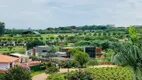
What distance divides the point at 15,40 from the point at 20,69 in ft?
197

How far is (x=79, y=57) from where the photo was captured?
34812 mm

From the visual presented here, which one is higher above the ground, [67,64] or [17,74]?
[17,74]

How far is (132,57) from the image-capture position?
6785 millimetres

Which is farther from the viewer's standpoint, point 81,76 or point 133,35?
point 81,76

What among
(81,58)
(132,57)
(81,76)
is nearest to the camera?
(132,57)

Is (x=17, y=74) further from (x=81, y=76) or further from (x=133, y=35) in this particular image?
(x=133, y=35)

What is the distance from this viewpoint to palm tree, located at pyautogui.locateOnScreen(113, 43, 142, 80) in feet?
22.2

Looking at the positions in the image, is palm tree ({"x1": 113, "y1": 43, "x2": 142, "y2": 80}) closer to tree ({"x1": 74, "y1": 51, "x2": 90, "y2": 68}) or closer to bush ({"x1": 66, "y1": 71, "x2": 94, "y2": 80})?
A: bush ({"x1": 66, "y1": 71, "x2": 94, "y2": 80})

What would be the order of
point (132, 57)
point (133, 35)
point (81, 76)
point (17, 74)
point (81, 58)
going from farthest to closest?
point (81, 58) → point (81, 76) → point (17, 74) → point (133, 35) → point (132, 57)

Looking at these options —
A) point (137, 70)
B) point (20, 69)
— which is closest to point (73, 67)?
point (20, 69)

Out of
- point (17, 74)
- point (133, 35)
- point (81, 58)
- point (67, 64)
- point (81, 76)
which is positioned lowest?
point (67, 64)

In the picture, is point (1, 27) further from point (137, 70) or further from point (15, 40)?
point (137, 70)

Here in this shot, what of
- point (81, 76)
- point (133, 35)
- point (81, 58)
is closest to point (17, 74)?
point (81, 76)

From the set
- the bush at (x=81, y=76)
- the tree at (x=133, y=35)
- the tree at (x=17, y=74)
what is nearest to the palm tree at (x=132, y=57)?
the tree at (x=133, y=35)
